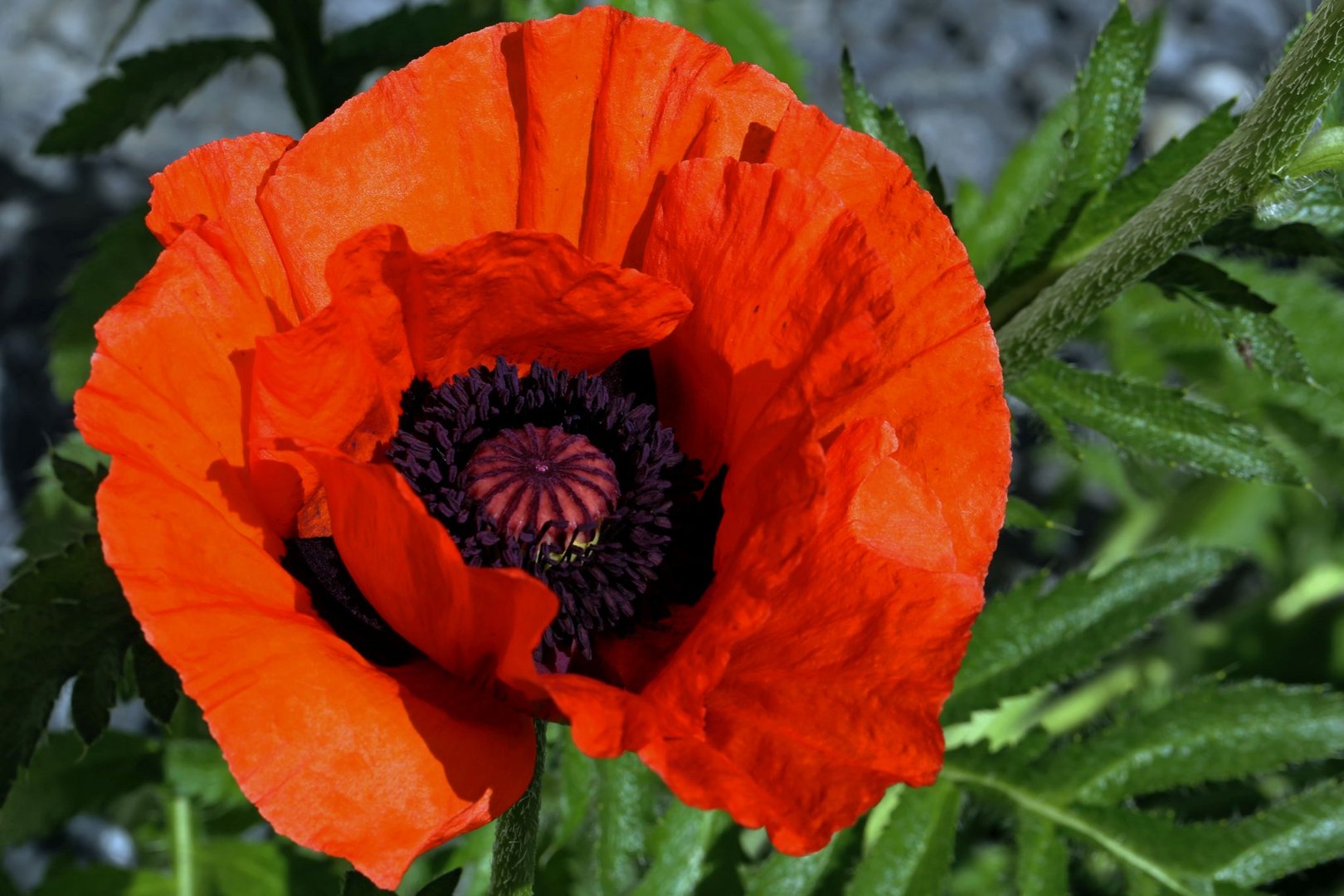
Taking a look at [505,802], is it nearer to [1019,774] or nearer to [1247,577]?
[1019,774]

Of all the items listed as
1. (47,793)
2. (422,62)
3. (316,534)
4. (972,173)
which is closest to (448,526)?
(316,534)

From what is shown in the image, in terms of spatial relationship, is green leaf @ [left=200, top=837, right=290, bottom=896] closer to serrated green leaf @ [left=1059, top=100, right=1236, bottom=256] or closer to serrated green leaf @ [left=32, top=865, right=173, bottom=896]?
serrated green leaf @ [left=32, top=865, right=173, bottom=896]

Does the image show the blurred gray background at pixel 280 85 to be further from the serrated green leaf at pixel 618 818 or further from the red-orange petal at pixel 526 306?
the red-orange petal at pixel 526 306

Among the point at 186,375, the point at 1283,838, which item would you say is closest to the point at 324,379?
the point at 186,375

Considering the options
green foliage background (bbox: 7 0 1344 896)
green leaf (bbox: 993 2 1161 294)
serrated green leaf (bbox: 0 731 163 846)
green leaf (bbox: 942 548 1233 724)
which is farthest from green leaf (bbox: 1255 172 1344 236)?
serrated green leaf (bbox: 0 731 163 846)

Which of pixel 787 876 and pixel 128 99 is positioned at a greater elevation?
pixel 128 99

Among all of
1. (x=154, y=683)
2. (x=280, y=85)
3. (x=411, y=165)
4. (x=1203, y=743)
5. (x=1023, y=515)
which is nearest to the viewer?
(x=411, y=165)

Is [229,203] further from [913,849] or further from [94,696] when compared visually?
[913,849]
